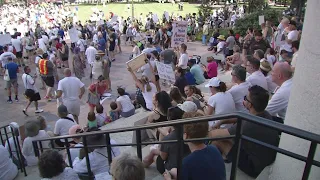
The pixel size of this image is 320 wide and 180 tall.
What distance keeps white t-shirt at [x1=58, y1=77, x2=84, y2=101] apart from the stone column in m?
6.68

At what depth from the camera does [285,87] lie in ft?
15.0

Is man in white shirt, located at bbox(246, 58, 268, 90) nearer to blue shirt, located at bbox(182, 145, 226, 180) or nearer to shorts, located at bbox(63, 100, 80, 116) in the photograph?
blue shirt, located at bbox(182, 145, 226, 180)

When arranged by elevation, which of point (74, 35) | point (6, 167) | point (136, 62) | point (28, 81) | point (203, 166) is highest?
point (203, 166)

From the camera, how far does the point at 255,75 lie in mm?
5984

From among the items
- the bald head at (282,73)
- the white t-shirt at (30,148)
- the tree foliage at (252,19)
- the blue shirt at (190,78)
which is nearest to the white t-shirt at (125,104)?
the blue shirt at (190,78)

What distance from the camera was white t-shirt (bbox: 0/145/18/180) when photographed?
5594 millimetres

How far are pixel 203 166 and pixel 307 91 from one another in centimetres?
105

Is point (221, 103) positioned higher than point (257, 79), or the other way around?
point (257, 79)

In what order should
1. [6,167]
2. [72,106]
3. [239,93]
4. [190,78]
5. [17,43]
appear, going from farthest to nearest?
[17,43] → [190,78] → [72,106] → [6,167] → [239,93]

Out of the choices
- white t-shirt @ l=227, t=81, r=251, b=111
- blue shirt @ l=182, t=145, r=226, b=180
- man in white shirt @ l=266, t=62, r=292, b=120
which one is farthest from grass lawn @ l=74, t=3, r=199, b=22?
blue shirt @ l=182, t=145, r=226, b=180

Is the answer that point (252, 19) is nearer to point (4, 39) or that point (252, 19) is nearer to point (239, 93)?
point (4, 39)

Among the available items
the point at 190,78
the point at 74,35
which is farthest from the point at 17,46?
the point at 190,78

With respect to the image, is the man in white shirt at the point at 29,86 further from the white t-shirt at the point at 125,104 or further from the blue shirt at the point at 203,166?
the blue shirt at the point at 203,166

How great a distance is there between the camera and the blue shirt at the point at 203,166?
270cm
